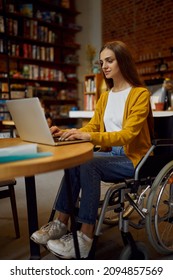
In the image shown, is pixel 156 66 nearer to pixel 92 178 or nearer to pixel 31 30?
pixel 31 30

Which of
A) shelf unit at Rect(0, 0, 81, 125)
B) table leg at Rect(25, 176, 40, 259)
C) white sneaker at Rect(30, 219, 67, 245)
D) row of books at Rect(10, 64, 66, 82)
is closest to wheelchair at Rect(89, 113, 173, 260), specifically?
white sneaker at Rect(30, 219, 67, 245)

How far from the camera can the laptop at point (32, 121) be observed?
Answer: 3.43ft

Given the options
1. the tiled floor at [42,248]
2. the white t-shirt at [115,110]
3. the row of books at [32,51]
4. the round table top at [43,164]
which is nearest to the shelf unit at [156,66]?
the row of books at [32,51]

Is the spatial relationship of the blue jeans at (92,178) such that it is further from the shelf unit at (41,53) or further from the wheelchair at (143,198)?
the shelf unit at (41,53)

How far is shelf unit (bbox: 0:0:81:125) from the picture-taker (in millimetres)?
4938

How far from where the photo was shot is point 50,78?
5.51 metres

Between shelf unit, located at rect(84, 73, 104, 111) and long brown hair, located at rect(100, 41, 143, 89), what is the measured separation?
2.94 m

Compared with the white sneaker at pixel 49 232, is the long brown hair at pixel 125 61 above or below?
above

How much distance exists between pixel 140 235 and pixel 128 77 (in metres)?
0.96

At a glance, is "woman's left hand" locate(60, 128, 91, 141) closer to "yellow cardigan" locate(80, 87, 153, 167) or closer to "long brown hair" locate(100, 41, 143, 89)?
"yellow cardigan" locate(80, 87, 153, 167)

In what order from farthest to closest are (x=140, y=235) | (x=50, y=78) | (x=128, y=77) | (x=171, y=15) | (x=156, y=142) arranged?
1. (x=50, y=78)
2. (x=171, y=15)
3. (x=140, y=235)
4. (x=128, y=77)
5. (x=156, y=142)

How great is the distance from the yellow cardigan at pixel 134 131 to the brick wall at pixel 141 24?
4028 mm

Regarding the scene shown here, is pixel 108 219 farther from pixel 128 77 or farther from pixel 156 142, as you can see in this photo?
pixel 128 77
